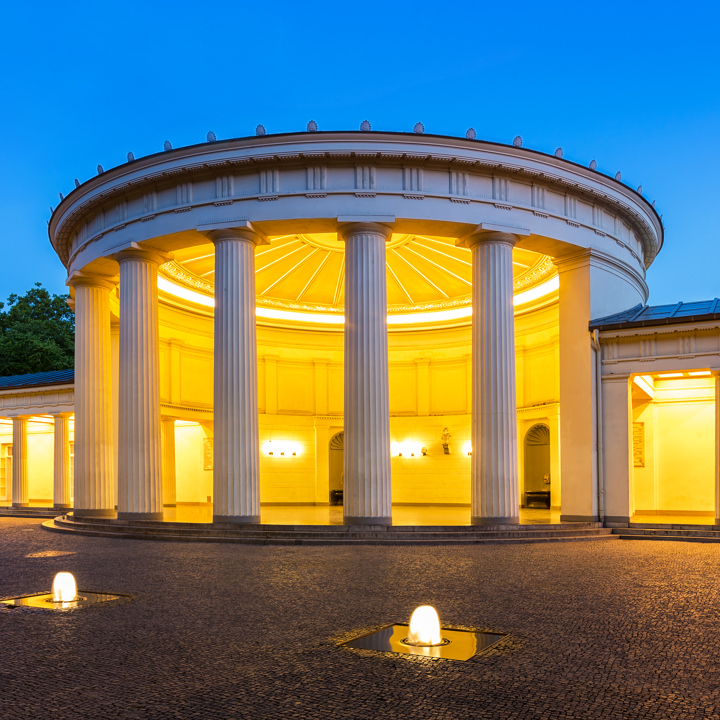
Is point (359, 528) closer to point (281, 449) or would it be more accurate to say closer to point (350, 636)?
point (350, 636)

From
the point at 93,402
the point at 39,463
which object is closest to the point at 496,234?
the point at 93,402

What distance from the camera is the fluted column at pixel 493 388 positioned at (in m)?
21.8

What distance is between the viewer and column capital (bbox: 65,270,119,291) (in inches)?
1089

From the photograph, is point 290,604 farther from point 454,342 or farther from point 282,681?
point 454,342

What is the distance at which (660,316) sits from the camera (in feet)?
79.4

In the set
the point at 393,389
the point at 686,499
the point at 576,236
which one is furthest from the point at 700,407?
the point at 393,389

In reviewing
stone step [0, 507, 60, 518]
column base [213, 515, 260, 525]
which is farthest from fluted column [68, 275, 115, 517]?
stone step [0, 507, 60, 518]

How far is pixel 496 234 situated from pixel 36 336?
44.6m

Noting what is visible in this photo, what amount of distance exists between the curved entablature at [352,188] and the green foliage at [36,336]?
34116 millimetres

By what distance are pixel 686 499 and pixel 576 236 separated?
10580 millimetres

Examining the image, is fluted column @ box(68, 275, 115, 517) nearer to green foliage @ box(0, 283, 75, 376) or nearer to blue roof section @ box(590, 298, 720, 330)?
blue roof section @ box(590, 298, 720, 330)

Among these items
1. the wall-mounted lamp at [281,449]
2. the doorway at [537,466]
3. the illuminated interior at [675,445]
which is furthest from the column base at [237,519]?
the doorway at [537,466]

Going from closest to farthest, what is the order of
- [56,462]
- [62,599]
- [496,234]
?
1. [62,599]
2. [496,234]
3. [56,462]

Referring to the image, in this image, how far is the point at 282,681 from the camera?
653 centimetres
